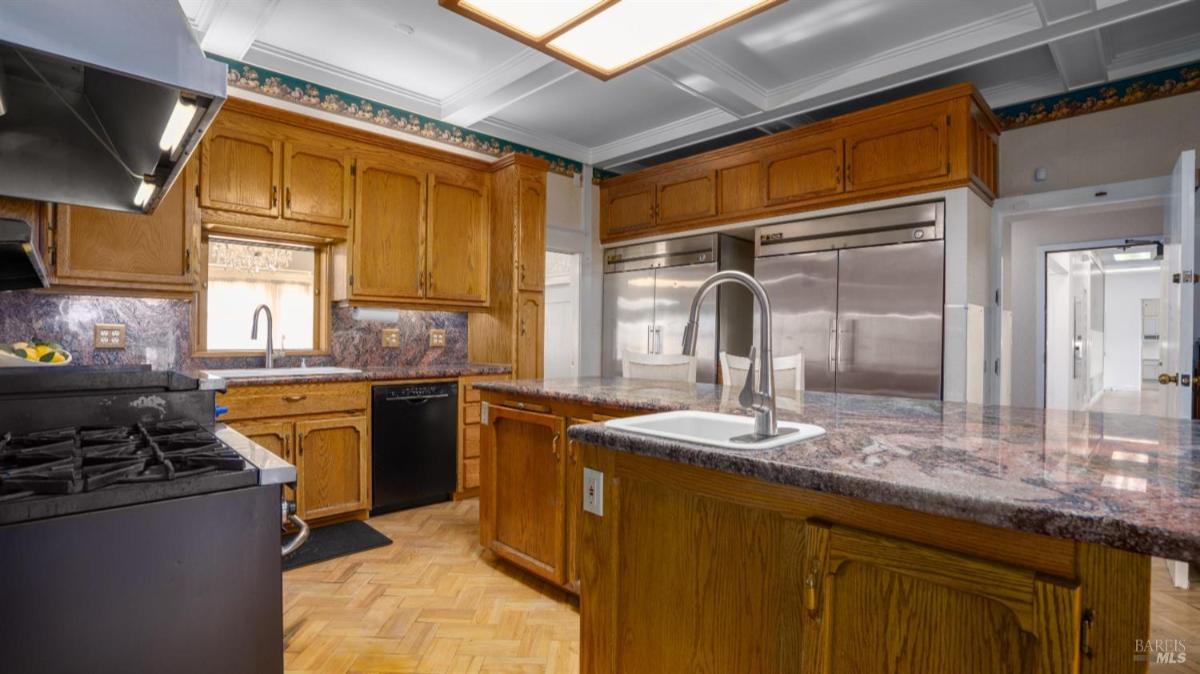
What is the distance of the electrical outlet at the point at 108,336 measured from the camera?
2.95 metres

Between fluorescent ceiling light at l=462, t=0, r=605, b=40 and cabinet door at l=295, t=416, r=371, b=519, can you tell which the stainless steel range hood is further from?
cabinet door at l=295, t=416, r=371, b=519

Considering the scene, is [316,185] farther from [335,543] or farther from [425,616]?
[425,616]

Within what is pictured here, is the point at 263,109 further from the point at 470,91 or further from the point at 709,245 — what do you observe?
the point at 709,245

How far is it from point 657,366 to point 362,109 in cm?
267

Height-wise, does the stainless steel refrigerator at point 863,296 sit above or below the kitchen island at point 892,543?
above

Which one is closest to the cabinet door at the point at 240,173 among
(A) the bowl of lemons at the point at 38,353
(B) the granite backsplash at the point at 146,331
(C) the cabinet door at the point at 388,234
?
(C) the cabinet door at the point at 388,234

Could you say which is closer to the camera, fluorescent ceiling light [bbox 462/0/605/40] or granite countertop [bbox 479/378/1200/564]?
granite countertop [bbox 479/378/1200/564]

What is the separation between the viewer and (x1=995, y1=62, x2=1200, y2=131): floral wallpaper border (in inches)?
124

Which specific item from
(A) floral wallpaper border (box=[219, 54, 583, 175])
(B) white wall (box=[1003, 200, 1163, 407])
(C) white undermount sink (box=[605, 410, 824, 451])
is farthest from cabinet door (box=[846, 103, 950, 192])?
(C) white undermount sink (box=[605, 410, 824, 451])

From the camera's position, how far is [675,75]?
3377 mm

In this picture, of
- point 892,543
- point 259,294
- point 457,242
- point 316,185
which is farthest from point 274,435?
point 892,543

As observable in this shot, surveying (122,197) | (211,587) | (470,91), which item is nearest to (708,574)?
(211,587)

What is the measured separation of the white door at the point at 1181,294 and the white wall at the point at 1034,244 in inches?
51.4

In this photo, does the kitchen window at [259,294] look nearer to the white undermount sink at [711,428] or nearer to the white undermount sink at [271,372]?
the white undermount sink at [271,372]
